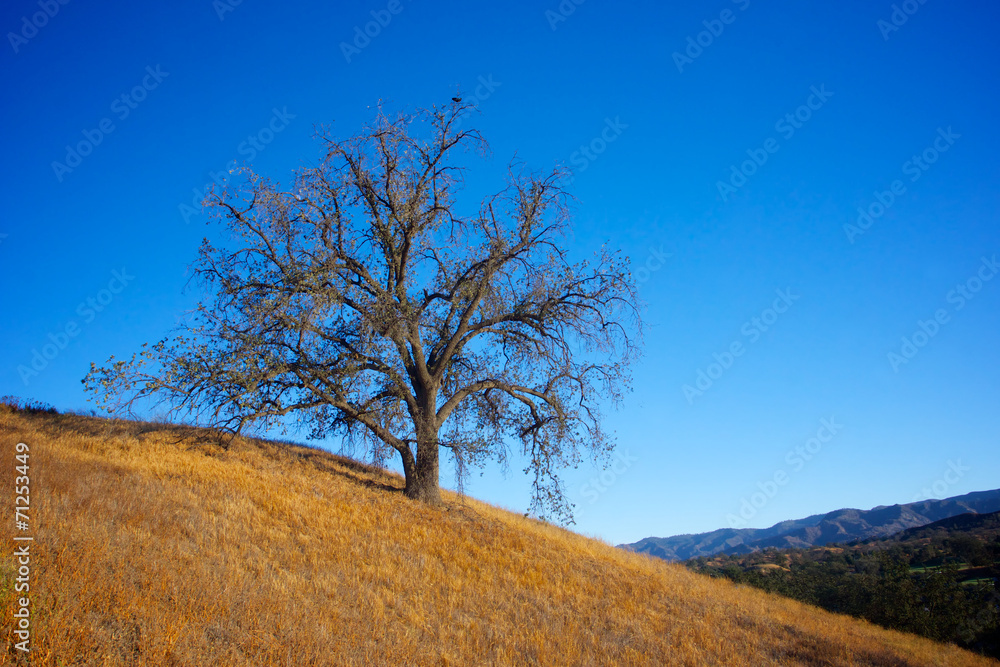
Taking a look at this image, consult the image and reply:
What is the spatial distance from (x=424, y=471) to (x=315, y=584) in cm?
Result: 826

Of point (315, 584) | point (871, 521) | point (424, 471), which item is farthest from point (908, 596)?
point (871, 521)

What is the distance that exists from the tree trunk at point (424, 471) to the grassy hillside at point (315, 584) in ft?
1.94

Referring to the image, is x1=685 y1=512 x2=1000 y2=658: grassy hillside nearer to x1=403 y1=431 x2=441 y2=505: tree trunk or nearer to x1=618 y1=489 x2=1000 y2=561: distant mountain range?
x1=403 y1=431 x2=441 y2=505: tree trunk

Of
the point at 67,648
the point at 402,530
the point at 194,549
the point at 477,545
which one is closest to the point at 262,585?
the point at 194,549

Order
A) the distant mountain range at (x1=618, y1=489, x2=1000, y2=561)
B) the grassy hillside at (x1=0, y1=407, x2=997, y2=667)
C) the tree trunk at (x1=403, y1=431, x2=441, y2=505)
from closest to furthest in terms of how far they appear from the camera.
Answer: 1. the grassy hillside at (x1=0, y1=407, x2=997, y2=667)
2. the tree trunk at (x1=403, y1=431, x2=441, y2=505)
3. the distant mountain range at (x1=618, y1=489, x2=1000, y2=561)

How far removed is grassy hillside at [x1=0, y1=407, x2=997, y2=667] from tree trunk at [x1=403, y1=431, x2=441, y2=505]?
1.94 feet

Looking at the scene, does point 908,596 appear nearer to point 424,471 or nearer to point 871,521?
point 424,471

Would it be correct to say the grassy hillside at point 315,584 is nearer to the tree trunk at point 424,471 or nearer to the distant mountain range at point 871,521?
the tree trunk at point 424,471

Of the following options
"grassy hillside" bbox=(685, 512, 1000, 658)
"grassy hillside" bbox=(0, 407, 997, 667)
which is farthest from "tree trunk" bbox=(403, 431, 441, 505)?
"grassy hillside" bbox=(685, 512, 1000, 658)

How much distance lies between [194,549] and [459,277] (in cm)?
1080

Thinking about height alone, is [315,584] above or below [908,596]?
above

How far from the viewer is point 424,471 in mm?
17234

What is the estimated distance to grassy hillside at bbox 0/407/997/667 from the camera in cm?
658

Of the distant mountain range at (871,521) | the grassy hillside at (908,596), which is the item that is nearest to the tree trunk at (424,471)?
the grassy hillside at (908,596)
